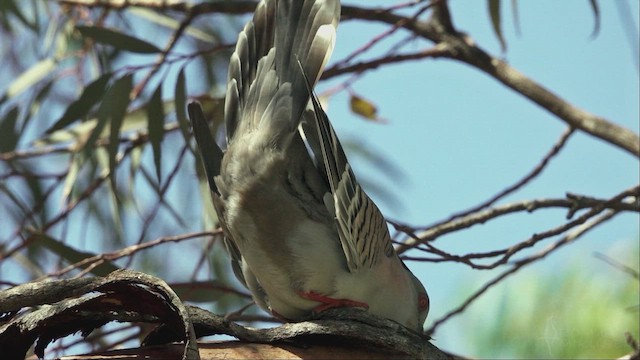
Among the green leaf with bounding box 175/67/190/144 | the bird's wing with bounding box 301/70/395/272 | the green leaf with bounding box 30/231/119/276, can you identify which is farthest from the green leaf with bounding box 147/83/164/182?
the bird's wing with bounding box 301/70/395/272

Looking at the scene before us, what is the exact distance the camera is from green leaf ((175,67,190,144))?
2.02 meters

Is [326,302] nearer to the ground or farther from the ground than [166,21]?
nearer to the ground

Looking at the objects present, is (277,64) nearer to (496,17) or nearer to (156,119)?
(156,119)

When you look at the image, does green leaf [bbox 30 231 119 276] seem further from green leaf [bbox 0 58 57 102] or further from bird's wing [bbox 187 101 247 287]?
green leaf [bbox 0 58 57 102]

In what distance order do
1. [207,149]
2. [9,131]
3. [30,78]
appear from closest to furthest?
[207,149] < [9,131] < [30,78]

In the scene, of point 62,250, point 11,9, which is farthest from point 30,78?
point 62,250

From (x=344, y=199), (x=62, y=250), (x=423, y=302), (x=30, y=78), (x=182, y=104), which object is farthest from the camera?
(x=30, y=78)

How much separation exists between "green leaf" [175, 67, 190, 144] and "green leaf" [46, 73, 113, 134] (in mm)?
169

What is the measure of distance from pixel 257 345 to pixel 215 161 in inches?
20.8

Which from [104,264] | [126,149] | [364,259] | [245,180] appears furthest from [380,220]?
[126,149]

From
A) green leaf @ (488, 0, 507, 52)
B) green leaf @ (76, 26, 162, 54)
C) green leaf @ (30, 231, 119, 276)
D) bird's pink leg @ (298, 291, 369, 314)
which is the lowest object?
green leaf @ (30, 231, 119, 276)

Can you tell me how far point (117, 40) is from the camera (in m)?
2.16

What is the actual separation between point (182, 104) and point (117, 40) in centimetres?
23

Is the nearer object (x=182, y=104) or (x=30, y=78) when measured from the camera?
(x=182, y=104)
